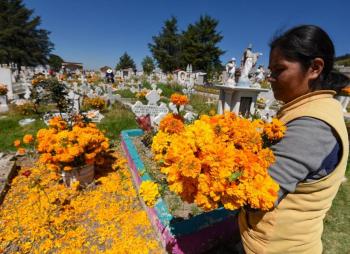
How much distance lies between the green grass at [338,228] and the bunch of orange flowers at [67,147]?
3702 mm

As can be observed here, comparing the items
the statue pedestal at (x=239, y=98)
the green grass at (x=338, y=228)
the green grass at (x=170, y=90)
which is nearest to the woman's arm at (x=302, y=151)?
the green grass at (x=338, y=228)

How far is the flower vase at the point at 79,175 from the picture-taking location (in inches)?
141

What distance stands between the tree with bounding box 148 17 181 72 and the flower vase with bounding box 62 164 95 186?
4649 centimetres

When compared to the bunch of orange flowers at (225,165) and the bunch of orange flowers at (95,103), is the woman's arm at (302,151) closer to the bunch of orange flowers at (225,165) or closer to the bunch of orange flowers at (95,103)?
the bunch of orange flowers at (225,165)

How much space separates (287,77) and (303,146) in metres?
0.40

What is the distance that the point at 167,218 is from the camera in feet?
8.20

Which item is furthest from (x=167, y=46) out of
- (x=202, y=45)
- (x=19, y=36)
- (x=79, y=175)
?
(x=79, y=175)

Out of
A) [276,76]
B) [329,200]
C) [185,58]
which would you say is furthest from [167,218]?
[185,58]

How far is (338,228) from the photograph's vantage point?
2891mm

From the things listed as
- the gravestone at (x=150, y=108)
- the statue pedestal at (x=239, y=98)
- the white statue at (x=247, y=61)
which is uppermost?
the white statue at (x=247, y=61)

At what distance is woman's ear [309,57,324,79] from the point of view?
997 millimetres

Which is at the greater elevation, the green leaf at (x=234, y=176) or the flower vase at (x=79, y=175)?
the green leaf at (x=234, y=176)

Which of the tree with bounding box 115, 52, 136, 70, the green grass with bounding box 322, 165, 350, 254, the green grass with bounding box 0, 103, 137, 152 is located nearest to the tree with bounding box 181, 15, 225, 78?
the tree with bounding box 115, 52, 136, 70

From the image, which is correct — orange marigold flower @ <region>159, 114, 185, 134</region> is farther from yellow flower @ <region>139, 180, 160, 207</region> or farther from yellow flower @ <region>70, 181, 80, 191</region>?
yellow flower @ <region>70, 181, 80, 191</region>
